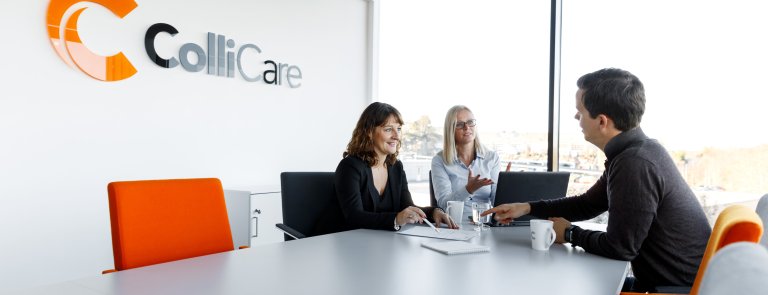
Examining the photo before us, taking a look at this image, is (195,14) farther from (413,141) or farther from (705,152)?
(705,152)

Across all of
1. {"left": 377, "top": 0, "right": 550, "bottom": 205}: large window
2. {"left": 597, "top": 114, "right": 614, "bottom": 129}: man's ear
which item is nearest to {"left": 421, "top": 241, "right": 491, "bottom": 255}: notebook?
{"left": 597, "top": 114, "right": 614, "bottom": 129}: man's ear

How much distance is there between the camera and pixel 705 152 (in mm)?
3553

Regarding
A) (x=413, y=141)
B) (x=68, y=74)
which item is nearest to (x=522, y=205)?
(x=68, y=74)

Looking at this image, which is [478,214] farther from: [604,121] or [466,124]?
[466,124]

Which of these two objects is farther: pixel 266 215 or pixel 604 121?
pixel 266 215

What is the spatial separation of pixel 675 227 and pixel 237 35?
3451 mm

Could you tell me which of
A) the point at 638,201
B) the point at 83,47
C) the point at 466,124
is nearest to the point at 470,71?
the point at 466,124

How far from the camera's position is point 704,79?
3.53 meters

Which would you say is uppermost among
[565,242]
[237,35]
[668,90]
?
[237,35]

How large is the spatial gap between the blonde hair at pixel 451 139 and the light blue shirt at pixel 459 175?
3 cm

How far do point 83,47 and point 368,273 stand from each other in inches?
106

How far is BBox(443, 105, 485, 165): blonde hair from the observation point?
340cm

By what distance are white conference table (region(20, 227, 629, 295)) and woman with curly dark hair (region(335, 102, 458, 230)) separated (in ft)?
1.88

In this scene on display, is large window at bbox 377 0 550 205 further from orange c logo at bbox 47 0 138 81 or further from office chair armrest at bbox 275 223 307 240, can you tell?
orange c logo at bbox 47 0 138 81
